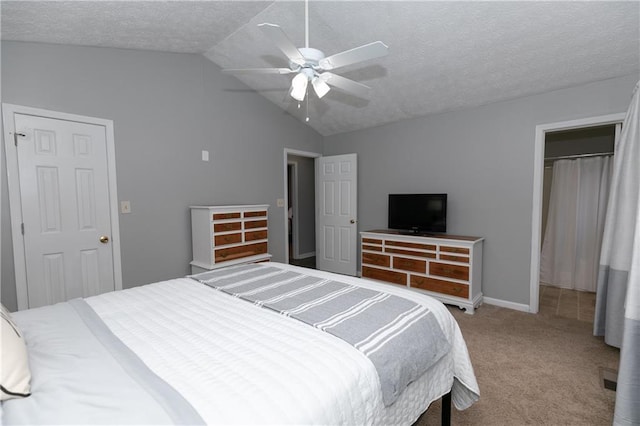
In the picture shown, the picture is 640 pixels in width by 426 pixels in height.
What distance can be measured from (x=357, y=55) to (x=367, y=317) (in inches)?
54.0

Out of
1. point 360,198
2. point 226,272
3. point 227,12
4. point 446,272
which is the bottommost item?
point 446,272

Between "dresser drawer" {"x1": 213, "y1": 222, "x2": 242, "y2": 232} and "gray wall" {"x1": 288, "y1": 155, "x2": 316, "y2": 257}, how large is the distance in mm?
2733

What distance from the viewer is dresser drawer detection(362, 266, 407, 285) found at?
3.73 meters

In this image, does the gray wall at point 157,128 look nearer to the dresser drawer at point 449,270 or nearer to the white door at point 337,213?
the white door at point 337,213

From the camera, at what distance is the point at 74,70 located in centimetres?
265

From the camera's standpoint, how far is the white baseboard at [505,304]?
3286mm

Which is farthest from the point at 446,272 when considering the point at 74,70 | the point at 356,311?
the point at 74,70

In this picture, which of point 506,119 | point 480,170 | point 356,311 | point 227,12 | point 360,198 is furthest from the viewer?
point 360,198

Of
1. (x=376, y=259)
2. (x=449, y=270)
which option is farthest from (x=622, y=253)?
(x=376, y=259)

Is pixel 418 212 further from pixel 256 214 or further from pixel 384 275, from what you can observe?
pixel 256 214

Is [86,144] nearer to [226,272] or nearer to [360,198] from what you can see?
[226,272]

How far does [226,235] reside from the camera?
3297mm

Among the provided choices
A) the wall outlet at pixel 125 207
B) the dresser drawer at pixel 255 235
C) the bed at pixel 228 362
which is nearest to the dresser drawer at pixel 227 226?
the dresser drawer at pixel 255 235

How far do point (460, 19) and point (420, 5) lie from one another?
13.8 inches
